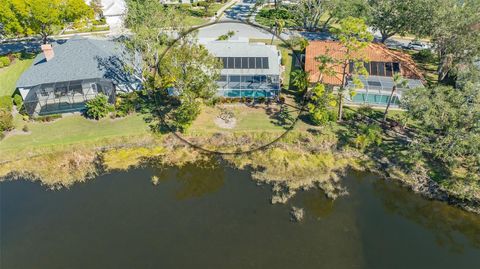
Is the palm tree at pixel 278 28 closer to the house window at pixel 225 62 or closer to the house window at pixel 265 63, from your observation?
the house window at pixel 265 63

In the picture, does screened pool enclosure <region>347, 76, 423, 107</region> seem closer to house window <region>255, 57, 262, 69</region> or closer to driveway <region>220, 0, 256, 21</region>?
Answer: house window <region>255, 57, 262, 69</region>

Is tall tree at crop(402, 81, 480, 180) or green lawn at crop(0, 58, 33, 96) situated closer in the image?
tall tree at crop(402, 81, 480, 180)

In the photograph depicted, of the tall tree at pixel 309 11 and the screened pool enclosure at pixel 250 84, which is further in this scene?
the tall tree at pixel 309 11

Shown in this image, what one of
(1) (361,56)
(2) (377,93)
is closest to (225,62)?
(1) (361,56)

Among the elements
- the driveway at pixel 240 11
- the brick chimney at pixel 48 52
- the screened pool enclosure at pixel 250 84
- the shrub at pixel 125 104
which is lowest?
the shrub at pixel 125 104

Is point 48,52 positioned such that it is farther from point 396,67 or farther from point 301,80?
point 396,67

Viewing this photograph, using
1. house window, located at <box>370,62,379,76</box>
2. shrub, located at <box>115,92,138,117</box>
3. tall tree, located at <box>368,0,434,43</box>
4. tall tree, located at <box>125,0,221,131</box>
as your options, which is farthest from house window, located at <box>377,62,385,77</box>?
shrub, located at <box>115,92,138,117</box>

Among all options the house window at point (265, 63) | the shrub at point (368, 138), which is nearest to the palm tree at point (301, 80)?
the house window at point (265, 63)
